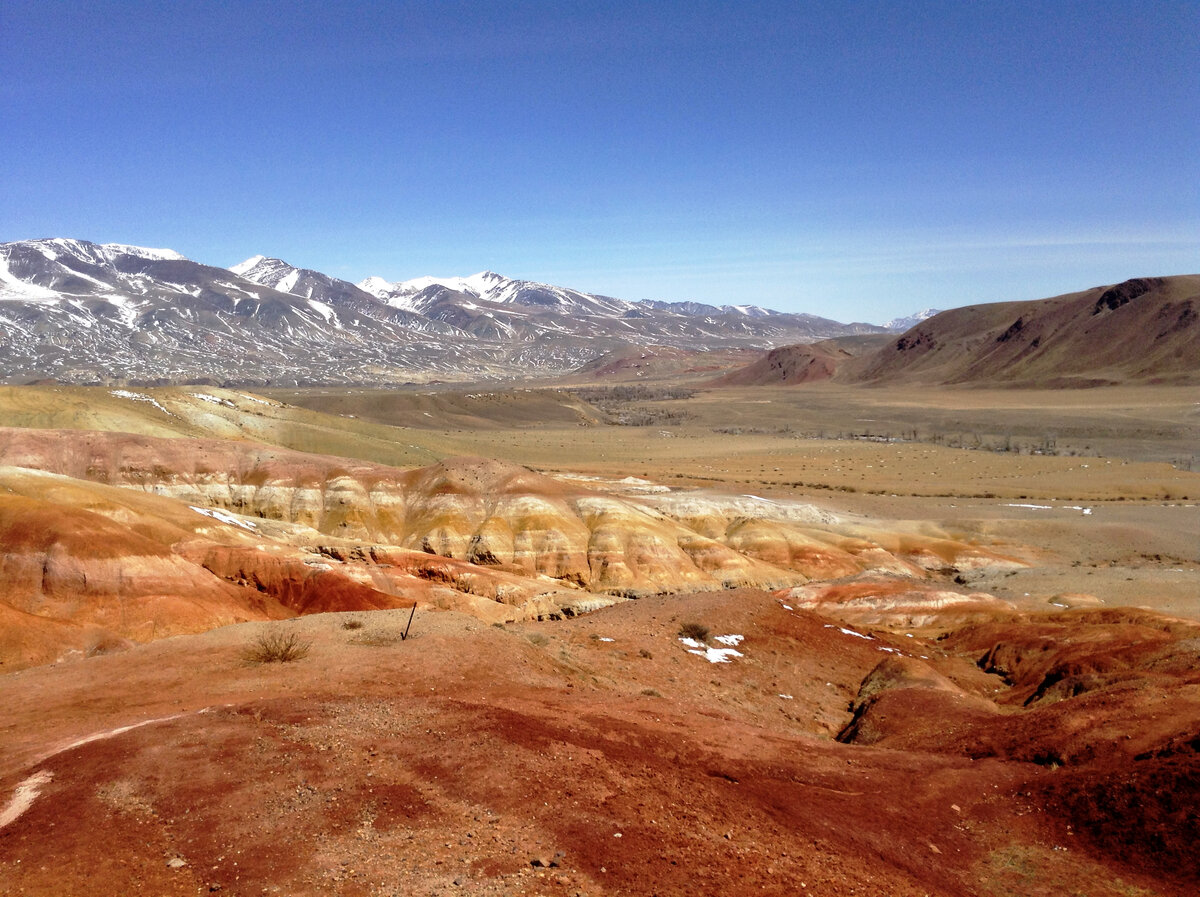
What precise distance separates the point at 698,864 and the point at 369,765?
555cm

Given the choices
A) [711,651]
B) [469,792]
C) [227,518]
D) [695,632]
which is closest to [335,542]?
[227,518]

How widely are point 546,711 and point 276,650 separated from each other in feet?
25.5

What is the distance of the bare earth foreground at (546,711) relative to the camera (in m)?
10.6

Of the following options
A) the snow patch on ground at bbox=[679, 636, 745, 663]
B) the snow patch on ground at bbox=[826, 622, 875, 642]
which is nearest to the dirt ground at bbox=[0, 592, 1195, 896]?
the snow patch on ground at bbox=[679, 636, 745, 663]

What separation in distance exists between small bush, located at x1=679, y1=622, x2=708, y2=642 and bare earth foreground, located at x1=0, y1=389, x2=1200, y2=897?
352mm

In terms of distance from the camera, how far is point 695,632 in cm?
2888

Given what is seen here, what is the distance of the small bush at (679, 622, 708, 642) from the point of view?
28656 millimetres

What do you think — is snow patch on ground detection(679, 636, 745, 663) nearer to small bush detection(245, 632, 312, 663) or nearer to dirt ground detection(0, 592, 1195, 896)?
dirt ground detection(0, 592, 1195, 896)

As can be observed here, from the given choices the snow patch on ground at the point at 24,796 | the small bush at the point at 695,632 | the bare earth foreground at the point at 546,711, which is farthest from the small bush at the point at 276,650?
the small bush at the point at 695,632

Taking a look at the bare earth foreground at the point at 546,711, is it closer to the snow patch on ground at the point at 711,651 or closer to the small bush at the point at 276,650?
the snow patch on ground at the point at 711,651

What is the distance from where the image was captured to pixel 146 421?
237 feet

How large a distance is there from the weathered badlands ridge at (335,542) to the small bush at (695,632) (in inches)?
336

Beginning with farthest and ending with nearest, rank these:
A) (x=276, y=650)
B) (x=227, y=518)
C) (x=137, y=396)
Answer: (x=137, y=396), (x=227, y=518), (x=276, y=650)

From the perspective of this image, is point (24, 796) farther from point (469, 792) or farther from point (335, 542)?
point (335, 542)
